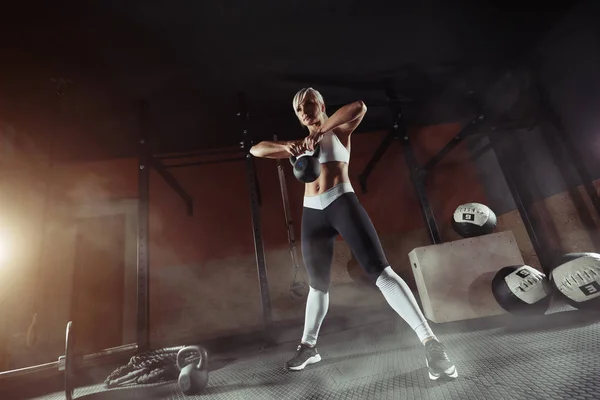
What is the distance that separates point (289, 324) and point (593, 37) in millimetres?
4162

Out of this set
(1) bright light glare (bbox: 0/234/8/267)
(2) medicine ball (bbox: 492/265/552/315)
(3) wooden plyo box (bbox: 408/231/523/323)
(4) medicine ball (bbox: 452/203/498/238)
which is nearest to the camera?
(2) medicine ball (bbox: 492/265/552/315)

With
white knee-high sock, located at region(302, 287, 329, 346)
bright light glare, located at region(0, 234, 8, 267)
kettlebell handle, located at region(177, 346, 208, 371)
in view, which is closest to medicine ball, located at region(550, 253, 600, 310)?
white knee-high sock, located at region(302, 287, 329, 346)

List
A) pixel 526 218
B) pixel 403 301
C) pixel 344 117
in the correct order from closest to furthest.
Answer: pixel 403 301 < pixel 344 117 < pixel 526 218

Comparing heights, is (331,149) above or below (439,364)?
above

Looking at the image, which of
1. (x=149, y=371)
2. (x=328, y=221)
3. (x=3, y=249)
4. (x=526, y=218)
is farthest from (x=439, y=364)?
(x=3, y=249)

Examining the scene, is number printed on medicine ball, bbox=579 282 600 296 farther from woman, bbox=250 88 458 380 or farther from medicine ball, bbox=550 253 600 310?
woman, bbox=250 88 458 380

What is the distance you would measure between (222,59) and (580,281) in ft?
Answer: 10.8

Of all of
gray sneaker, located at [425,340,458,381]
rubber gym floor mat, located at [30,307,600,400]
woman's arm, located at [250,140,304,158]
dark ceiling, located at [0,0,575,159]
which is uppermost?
→ dark ceiling, located at [0,0,575,159]

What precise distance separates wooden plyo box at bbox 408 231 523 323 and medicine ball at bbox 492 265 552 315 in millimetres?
203

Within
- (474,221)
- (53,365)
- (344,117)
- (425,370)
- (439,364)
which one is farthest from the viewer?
(474,221)

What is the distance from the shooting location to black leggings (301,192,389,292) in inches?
62.6

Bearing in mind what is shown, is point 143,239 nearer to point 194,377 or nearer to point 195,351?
point 195,351

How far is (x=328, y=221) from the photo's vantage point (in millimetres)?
1715

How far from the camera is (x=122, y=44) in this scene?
7.48 feet
